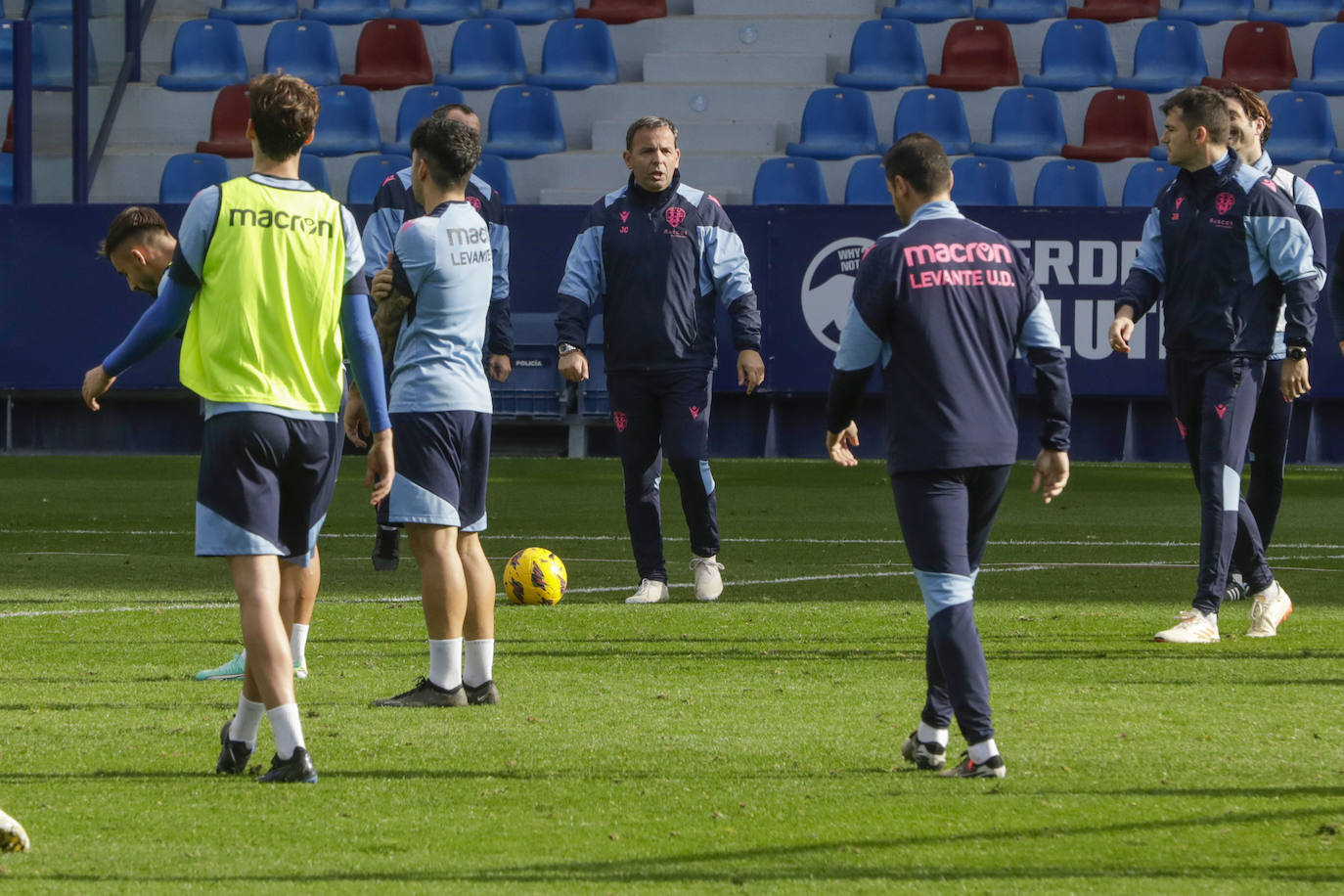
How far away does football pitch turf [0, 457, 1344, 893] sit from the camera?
388 centimetres

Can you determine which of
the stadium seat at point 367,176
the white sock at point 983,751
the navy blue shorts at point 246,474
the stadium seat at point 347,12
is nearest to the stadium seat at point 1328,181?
the stadium seat at point 367,176

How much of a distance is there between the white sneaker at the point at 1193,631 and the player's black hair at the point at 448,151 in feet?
10.5

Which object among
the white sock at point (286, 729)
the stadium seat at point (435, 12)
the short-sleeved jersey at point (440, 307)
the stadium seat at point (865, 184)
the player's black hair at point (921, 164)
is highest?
the stadium seat at point (435, 12)

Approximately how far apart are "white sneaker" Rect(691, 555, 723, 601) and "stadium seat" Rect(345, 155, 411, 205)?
12070mm

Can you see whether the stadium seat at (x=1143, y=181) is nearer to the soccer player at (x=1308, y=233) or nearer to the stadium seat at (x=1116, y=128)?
the stadium seat at (x=1116, y=128)

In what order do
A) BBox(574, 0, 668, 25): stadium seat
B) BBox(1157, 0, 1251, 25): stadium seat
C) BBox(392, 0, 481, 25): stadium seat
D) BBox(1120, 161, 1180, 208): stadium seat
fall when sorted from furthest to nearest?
BBox(392, 0, 481, 25): stadium seat → BBox(574, 0, 668, 25): stadium seat → BBox(1157, 0, 1251, 25): stadium seat → BBox(1120, 161, 1180, 208): stadium seat

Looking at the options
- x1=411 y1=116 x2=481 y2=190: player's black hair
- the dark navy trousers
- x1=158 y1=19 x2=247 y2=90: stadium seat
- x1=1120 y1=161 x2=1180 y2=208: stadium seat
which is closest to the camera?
x1=411 y1=116 x2=481 y2=190: player's black hair

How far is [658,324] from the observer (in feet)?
27.7

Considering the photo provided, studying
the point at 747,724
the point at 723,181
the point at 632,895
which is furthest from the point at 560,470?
the point at 632,895

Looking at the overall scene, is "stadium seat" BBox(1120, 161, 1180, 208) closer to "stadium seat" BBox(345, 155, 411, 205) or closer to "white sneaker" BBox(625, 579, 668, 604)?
"stadium seat" BBox(345, 155, 411, 205)

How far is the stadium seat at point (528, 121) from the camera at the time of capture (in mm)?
21375

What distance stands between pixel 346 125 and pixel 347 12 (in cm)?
226

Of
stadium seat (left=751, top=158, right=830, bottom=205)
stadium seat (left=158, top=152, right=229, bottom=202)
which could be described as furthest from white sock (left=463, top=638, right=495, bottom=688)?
stadium seat (left=158, top=152, right=229, bottom=202)

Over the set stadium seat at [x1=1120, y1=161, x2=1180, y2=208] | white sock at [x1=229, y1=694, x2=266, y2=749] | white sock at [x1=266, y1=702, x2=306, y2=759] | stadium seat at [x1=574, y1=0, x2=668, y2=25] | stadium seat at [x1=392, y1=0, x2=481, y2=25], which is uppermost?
stadium seat at [x1=574, y1=0, x2=668, y2=25]
